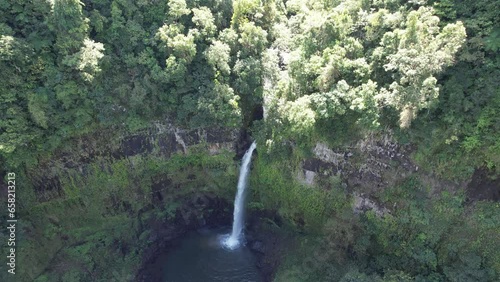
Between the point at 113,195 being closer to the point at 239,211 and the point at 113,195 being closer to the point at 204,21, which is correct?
the point at 239,211

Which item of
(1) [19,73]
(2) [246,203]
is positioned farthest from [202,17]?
(2) [246,203]

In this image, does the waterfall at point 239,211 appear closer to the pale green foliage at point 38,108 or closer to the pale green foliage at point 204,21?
the pale green foliage at point 204,21

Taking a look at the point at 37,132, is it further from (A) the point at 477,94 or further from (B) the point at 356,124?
(A) the point at 477,94

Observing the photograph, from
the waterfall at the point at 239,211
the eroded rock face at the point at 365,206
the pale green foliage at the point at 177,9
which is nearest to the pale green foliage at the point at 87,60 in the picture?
the pale green foliage at the point at 177,9

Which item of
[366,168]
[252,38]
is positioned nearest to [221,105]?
[252,38]

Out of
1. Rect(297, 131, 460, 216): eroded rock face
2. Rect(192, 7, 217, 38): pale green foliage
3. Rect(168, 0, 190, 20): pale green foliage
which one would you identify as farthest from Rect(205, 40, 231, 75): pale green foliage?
Rect(297, 131, 460, 216): eroded rock face
